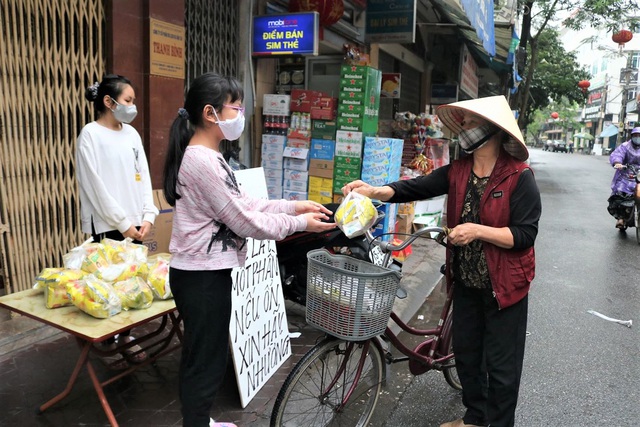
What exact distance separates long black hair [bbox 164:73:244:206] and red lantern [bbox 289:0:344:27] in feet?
15.6

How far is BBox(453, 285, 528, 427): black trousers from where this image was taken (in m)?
2.61

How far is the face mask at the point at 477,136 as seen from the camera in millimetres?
2520

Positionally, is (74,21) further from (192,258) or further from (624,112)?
(624,112)

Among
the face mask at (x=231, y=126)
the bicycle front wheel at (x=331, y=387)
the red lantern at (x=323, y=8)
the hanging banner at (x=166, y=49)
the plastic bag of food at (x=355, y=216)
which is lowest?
the bicycle front wheel at (x=331, y=387)

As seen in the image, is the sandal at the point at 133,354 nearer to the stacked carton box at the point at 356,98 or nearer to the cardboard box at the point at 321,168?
the cardboard box at the point at 321,168

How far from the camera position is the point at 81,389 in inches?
128

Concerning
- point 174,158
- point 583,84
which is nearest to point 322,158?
point 174,158

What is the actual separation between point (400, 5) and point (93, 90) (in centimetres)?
627

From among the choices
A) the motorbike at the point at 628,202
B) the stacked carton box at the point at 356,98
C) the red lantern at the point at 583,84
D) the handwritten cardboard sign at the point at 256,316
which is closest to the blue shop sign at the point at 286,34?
the stacked carton box at the point at 356,98

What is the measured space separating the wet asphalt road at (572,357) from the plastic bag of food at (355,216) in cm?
149

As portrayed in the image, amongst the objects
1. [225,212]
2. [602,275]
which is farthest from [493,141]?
[602,275]

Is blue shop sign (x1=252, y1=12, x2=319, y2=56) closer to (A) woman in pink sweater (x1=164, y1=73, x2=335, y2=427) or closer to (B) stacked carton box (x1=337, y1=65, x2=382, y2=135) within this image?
(B) stacked carton box (x1=337, y1=65, x2=382, y2=135)

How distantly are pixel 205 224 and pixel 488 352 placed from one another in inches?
62.9

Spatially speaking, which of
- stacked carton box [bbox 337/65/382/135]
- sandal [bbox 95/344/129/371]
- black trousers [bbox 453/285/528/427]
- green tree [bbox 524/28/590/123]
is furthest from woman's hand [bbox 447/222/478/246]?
green tree [bbox 524/28/590/123]
